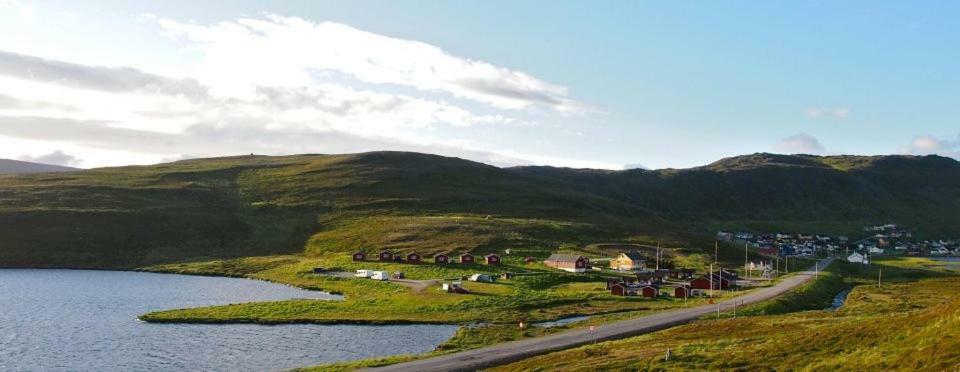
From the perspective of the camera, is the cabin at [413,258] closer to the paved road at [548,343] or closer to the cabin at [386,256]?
the cabin at [386,256]

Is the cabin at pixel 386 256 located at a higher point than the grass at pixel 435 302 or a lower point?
higher

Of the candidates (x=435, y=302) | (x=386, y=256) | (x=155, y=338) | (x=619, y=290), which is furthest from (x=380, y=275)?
(x=155, y=338)

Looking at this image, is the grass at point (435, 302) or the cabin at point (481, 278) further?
the cabin at point (481, 278)

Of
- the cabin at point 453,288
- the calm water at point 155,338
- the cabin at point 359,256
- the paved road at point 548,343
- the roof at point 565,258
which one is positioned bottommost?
the calm water at point 155,338

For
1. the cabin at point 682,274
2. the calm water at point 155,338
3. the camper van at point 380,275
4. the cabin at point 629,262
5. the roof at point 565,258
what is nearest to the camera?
the calm water at point 155,338

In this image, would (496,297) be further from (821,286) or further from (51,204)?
(51,204)

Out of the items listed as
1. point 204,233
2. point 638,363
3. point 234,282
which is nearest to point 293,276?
point 234,282

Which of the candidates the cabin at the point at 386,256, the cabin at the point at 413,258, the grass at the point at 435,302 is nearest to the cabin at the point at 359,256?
the cabin at the point at 386,256
